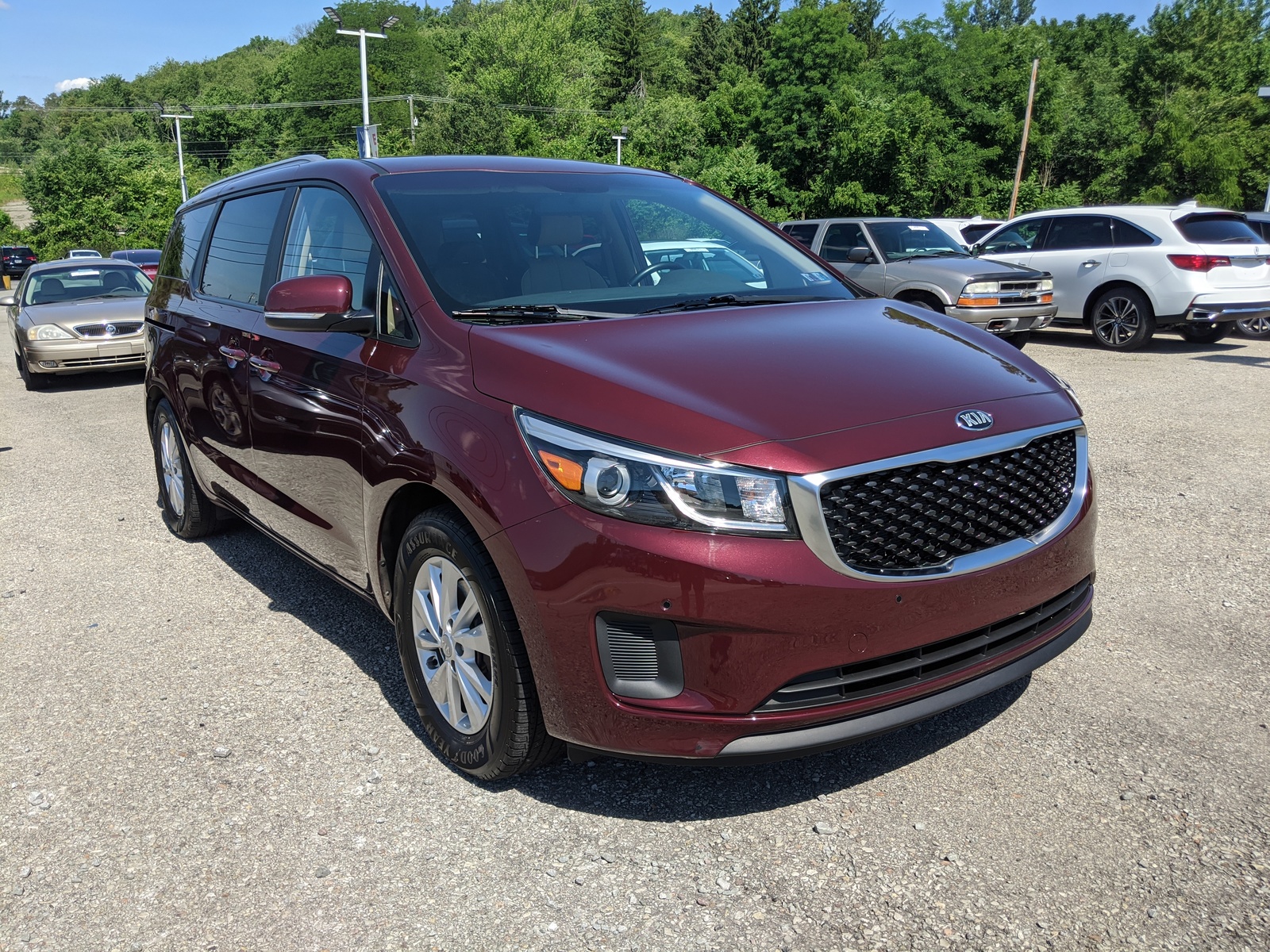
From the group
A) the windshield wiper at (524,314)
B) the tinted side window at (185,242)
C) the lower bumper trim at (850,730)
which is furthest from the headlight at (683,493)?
the tinted side window at (185,242)

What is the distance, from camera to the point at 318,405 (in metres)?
3.62

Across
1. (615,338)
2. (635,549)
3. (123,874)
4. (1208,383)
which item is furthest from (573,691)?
(1208,383)

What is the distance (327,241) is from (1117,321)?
11.6m

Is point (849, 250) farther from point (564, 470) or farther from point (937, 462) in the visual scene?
point (564, 470)

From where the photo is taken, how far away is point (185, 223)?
5.59m

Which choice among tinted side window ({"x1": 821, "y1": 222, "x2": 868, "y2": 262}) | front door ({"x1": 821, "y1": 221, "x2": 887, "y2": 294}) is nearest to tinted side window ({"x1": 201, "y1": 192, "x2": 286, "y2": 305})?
front door ({"x1": 821, "y1": 221, "x2": 887, "y2": 294})

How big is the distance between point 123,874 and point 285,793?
0.49m

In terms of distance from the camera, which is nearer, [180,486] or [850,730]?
[850,730]

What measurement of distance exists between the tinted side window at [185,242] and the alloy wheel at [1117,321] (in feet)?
36.4

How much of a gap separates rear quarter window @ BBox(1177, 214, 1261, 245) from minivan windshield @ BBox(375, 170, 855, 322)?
10.1 metres

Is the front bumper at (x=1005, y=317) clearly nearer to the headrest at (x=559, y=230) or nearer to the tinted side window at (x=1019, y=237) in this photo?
the tinted side window at (x=1019, y=237)

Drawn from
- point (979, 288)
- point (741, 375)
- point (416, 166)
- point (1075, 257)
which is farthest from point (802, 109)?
point (741, 375)

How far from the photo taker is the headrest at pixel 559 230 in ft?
12.3

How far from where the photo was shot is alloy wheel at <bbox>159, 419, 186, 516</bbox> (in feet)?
18.2
